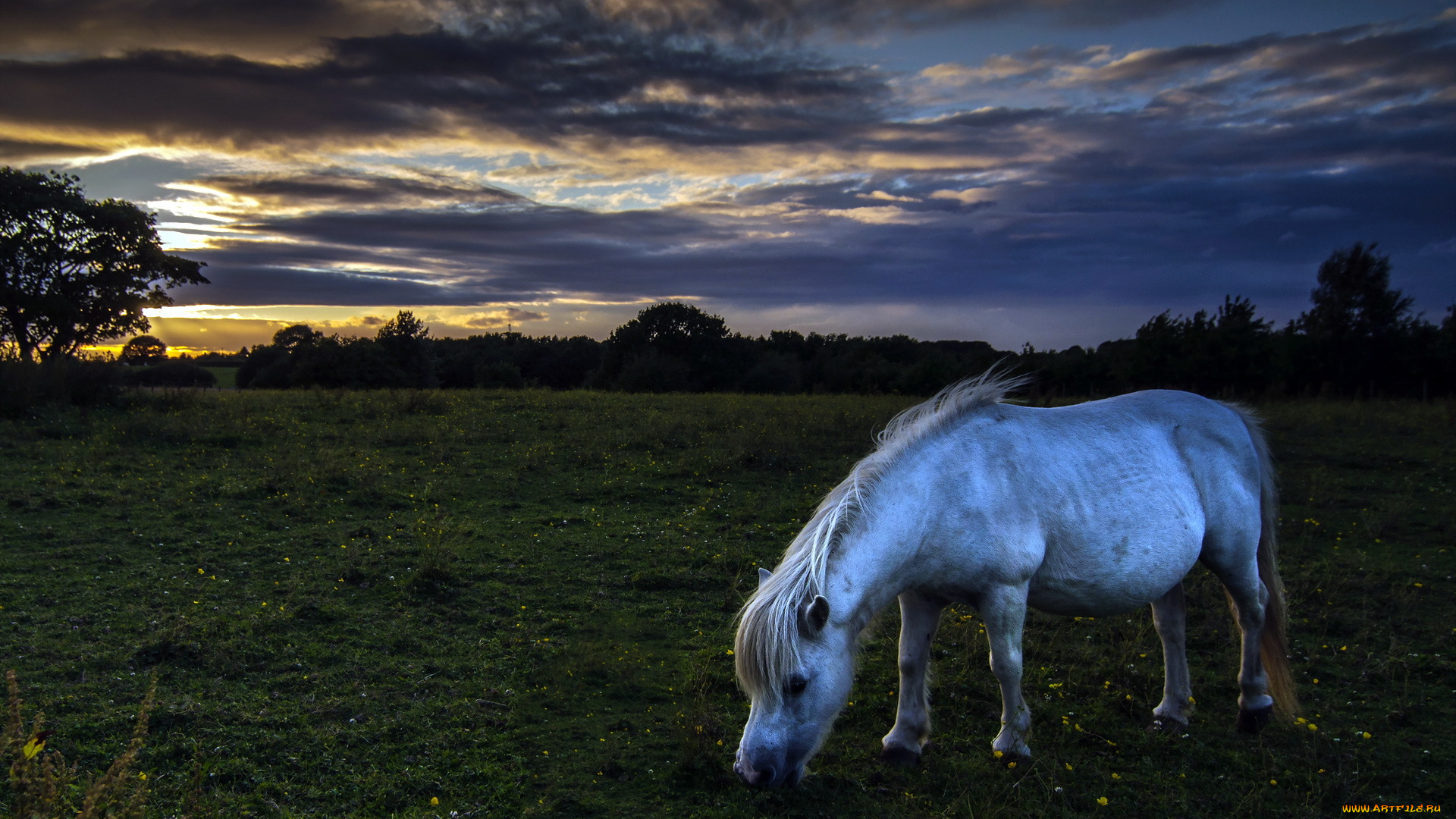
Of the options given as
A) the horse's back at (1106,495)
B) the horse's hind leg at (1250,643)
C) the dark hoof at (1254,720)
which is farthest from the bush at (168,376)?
the dark hoof at (1254,720)

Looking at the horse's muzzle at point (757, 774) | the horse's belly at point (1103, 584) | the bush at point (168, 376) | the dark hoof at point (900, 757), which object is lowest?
the dark hoof at point (900, 757)

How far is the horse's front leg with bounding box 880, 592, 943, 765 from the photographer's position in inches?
172

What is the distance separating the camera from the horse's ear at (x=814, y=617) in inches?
139

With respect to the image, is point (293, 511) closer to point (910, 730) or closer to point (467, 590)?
point (467, 590)

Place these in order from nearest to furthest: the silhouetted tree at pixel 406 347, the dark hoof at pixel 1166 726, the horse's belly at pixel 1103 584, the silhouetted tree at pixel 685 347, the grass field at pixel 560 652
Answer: the grass field at pixel 560 652
the horse's belly at pixel 1103 584
the dark hoof at pixel 1166 726
the silhouetted tree at pixel 406 347
the silhouetted tree at pixel 685 347

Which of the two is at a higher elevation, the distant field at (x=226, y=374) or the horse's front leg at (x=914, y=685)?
the distant field at (x=226, y=374)

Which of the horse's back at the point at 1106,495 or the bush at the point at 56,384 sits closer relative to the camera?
the horse's back at the point at 1106,495

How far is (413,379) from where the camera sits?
32625 mm

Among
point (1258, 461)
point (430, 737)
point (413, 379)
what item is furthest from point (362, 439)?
point (413, 379)

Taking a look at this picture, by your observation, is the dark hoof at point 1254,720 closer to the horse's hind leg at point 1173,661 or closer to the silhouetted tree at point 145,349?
the horse's hind leg at point 1173,661

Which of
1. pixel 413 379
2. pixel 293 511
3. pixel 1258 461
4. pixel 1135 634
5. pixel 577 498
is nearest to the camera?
pixel 1258 461

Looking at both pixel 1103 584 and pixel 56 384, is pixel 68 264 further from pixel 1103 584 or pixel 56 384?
pixel 1103 584

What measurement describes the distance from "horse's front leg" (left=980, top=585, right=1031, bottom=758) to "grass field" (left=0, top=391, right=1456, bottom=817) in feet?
0.63

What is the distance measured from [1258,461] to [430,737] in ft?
18.7
